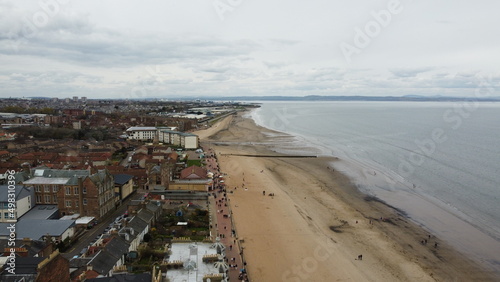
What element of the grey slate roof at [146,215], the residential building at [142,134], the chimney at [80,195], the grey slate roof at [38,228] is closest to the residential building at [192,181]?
the chimney at [80,195]

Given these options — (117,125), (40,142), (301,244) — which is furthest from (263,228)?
(117,125)

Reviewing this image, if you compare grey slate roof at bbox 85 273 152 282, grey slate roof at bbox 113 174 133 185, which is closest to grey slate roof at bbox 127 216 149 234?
grey slate roof at bbox 85 273 152 282

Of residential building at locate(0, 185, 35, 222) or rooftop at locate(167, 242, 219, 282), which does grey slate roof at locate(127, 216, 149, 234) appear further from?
residential building at locate(0, 185, 35, 222)

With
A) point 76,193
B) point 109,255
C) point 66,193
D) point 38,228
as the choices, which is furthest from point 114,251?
point 66,193

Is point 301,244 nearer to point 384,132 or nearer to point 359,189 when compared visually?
point 359,189

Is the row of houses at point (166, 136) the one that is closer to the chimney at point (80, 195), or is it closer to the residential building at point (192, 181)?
the residential building at point (192, 181)
